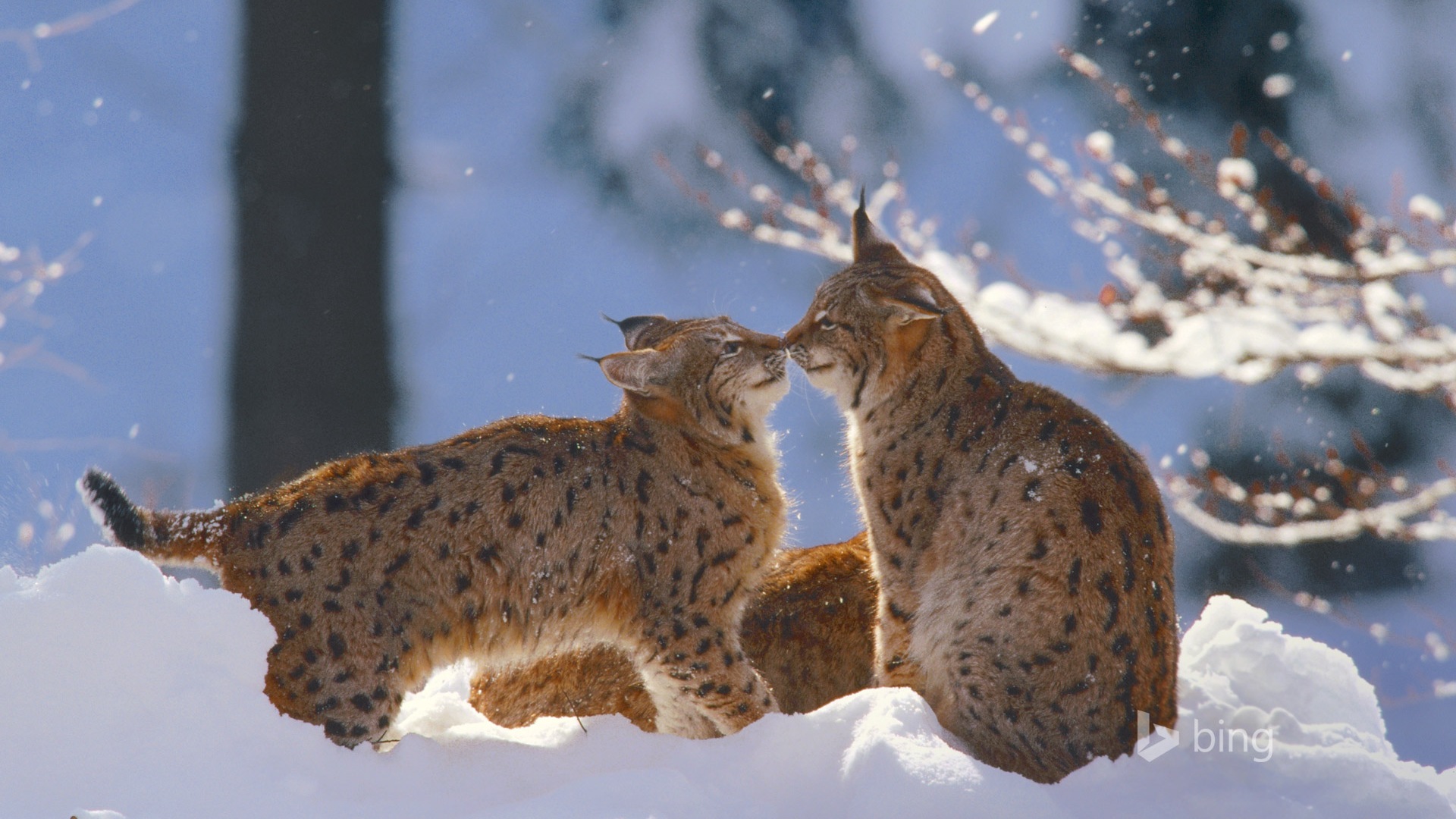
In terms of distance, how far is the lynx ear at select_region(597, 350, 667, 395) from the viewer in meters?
4.42

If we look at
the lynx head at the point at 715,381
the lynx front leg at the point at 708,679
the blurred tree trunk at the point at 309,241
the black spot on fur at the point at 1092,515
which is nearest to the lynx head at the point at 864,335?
the lynx head at the point at 715,381

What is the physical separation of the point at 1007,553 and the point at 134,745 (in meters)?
2.81

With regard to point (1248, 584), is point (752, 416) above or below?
below

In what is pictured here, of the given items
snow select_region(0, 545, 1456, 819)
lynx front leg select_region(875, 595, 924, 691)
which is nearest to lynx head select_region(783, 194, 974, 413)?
lynx front leg select_region(875, 595, 924, 691)

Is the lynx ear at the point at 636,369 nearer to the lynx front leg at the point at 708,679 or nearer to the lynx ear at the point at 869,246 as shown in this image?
the lynx front leg at the point at 708,679

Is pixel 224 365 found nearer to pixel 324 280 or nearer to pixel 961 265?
pixel 324 280

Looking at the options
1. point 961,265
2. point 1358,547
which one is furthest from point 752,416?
point 1358,547

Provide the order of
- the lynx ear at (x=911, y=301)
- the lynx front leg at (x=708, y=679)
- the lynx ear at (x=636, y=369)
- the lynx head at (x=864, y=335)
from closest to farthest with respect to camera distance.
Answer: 1. the lynx front leg at (x=708, y=679)
2. the lynx ear at (x=636, y=369)
3. the lynx ear at (x=911, y=301)
4. the lynx head at (x=864, y=335)

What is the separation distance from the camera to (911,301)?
15.0 ft

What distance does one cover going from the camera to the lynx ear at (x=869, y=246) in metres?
5.43

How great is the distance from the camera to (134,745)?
3.28 meters

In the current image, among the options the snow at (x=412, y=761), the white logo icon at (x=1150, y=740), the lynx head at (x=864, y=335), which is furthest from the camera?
the lynx head at (x=864, y=335)

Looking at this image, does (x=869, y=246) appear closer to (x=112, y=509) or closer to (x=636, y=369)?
(x=636, y=369)

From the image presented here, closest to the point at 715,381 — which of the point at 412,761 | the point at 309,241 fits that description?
the point at 412,761
